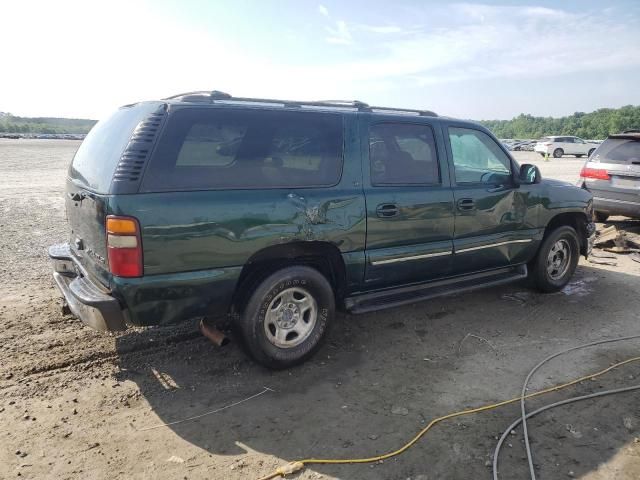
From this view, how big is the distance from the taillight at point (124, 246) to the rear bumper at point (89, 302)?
218 millimetres

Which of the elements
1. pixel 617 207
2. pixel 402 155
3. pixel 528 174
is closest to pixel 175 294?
pixel 402 155

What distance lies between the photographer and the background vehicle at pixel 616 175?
8039 millimetres

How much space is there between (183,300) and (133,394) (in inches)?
30.9

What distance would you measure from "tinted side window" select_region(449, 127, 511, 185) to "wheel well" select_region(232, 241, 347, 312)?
1.49 metres

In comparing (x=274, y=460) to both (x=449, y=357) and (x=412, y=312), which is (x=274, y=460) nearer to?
(x=449, y=357)

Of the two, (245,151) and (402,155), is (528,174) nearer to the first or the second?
(402,155)

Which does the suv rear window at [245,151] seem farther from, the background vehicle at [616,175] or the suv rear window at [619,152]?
the suv rear window at [619,152]

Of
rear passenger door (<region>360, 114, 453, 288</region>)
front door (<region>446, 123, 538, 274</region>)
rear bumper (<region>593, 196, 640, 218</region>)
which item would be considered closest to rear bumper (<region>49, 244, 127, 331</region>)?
rear passenger door (<region>360, 114, 453, 288</region>)

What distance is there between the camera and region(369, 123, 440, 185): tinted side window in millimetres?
3990

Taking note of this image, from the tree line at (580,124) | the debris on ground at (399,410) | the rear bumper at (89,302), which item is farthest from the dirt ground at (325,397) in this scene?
the tree line at (580,124)

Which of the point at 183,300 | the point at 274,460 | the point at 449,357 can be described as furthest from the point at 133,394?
the point at 449,357

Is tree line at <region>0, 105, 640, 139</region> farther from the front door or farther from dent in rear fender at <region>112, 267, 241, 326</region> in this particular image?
dent in rear fender at <region>112, 267, 241, 326</region>

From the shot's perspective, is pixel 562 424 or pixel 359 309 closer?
pixel 562 424

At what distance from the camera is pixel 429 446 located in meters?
2.83
